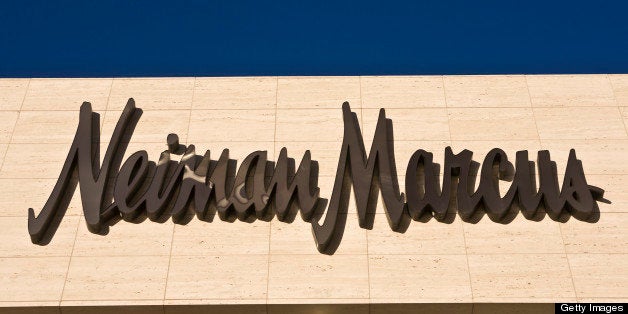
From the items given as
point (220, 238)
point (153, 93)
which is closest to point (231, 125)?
point (153, 93)

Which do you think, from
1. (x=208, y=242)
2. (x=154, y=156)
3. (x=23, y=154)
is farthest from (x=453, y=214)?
(x=23, y=154)

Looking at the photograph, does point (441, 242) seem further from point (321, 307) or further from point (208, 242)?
point (208, 242)

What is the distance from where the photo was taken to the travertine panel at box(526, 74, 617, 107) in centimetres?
1566

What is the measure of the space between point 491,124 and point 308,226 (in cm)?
343

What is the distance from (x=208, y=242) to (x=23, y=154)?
11.0 ft

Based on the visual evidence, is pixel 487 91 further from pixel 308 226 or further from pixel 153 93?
pixel 153 93

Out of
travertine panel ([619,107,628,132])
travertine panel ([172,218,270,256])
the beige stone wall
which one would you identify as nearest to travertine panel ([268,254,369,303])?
the beige stone wall

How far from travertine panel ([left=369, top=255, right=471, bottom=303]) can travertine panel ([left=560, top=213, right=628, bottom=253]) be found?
156 centimetres

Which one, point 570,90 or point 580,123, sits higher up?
point 570,90

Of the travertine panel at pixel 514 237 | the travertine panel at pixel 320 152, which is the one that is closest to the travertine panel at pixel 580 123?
the travertine panel at pixel 514 237

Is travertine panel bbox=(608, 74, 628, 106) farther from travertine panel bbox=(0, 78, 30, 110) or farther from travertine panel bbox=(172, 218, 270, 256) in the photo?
travertine panel bbox=(0, 78, 30, 110)

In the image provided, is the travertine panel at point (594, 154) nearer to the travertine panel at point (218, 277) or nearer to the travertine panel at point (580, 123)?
the travertine panel at point (580, 123)

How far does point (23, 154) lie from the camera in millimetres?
15031

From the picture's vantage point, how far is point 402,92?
1585cm
